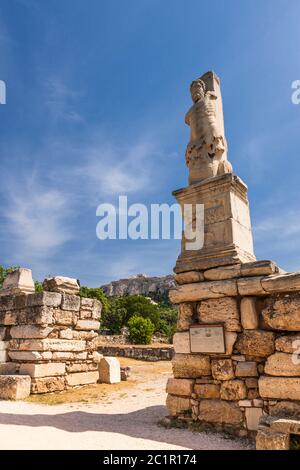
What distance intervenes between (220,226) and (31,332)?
5.18 meters

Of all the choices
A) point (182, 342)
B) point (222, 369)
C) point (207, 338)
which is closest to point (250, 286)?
point (207, 338)

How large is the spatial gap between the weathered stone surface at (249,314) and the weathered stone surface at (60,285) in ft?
17.4

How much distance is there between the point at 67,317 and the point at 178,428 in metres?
4.59

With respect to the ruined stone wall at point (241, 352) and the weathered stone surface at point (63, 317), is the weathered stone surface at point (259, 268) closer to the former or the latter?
the ruined stone wall at point (241, 352)

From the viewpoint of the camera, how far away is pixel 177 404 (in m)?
5.14

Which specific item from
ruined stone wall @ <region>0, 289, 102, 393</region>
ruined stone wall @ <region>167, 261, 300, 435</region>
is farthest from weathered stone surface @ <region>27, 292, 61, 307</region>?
ruined stone wall @ <region>167, 261, 300, 435</region>

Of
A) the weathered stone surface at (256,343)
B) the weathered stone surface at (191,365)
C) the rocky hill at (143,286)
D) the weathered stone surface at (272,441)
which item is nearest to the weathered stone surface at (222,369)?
the weathered stone surface at (191,365)

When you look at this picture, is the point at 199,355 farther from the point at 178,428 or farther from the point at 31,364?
the point at 31,364

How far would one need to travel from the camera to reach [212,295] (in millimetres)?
5141

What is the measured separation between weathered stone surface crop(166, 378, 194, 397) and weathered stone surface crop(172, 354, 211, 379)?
7 centimetres

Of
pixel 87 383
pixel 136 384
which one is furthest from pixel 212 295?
pixel 136 384

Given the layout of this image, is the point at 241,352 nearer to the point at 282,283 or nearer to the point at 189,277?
the point at 282,283

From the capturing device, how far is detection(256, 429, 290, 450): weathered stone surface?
346cm

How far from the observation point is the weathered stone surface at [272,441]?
3463 mm
